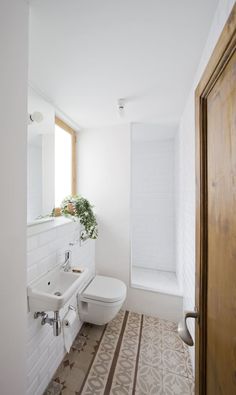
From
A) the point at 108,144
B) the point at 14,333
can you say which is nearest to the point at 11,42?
the point at 14,333

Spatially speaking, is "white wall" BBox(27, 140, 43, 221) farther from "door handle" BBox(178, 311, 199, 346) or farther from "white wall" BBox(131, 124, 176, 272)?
"white wall" BBox(131, 124, 176, 272)

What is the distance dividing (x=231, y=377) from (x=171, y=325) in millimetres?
1676

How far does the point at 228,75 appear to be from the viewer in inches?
19.5

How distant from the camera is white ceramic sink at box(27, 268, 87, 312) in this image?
0.94m

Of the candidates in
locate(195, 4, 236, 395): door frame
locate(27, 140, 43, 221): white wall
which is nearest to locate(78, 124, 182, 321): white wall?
locate(27, 140, 43, 221): white wall

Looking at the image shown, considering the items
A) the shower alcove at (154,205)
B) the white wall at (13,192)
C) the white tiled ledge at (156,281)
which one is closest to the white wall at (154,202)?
the shower alcove at (154,205)

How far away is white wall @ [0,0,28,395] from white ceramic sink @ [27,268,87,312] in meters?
0.17

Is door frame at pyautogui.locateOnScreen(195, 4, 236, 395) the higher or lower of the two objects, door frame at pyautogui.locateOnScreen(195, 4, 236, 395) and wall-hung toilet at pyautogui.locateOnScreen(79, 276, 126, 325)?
the higher

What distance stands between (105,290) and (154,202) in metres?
1.54

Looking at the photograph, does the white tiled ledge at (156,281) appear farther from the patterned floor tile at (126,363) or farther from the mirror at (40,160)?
the mirror at (40,160)

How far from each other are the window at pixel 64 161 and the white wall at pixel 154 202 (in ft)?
3.22

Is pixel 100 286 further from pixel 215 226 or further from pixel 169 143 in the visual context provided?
pixel 169 143

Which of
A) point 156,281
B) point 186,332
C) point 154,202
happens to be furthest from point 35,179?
point 156,281

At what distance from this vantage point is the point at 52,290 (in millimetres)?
1278
